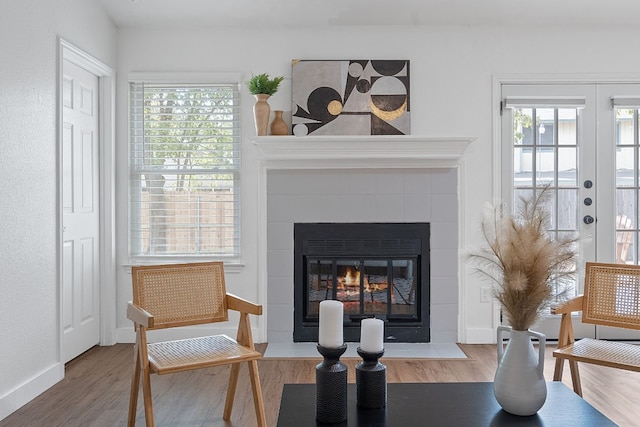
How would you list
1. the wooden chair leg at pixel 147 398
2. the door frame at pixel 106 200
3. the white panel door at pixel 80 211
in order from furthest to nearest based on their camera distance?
the door frame at pixel 106 200 < the white panel door at pixel 80 211 < the wooden chair leg at pixel 147 398

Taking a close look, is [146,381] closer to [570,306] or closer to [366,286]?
[570,306]

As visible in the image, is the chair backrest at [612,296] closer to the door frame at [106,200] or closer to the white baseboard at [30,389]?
the white baseboard at [30,389]

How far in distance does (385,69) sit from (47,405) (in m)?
3.11

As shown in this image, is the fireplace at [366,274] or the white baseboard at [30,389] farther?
the fireplace at [366,274]

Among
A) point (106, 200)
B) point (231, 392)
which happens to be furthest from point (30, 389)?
point (106, 200)

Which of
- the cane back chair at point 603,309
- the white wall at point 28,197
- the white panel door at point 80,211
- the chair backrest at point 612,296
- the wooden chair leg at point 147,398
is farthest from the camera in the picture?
the white panel door at point 80,211

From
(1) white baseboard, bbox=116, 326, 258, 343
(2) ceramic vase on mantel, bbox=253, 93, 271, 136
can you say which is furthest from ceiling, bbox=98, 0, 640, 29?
(1) white baseboard, bbox=116, 326, 258, 343

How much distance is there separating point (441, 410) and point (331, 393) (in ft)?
1.23

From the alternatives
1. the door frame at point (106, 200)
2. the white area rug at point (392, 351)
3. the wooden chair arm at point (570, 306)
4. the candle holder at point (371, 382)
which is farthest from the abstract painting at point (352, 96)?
the candle holder at point (371, 382)

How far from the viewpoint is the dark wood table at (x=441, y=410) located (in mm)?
1798

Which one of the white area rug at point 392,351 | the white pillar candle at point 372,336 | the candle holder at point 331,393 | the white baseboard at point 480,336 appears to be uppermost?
the white pillar candle at point 372,336

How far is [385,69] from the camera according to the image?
443 cm

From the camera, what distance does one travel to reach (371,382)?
6.21 feet

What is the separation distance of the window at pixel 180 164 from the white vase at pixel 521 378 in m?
2.87
